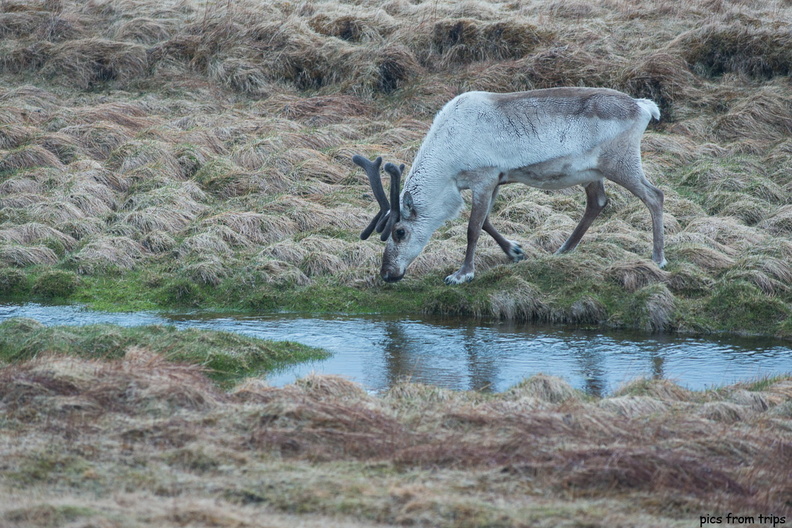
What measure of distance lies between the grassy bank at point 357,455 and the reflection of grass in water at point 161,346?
993mm

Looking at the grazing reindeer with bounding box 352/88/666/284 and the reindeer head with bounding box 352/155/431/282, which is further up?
the grazing reindeer with bounding box 352/88/666/284

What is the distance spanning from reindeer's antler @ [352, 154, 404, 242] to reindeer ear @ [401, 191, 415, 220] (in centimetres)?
12

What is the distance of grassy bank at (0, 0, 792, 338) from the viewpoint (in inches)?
424

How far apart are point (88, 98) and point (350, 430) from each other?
1572 cm

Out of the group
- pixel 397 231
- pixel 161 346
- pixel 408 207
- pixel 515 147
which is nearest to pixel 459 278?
pixel 397 231

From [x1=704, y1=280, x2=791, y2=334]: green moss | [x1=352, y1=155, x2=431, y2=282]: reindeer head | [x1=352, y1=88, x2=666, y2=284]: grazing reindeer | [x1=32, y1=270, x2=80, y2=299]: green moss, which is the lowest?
[x1=704, y1=280, x2=791, y2=334]: green moss

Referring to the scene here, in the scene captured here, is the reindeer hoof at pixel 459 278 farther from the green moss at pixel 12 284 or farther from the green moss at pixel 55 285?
the green moss at pixel 12 284

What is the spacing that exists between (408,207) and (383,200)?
320 mm

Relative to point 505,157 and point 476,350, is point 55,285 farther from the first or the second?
point 505,157

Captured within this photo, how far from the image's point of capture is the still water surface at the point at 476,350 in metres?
7.99

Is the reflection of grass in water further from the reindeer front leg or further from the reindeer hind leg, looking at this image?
the reindeer hind leg

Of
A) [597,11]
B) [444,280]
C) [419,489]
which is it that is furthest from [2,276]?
[597,11]

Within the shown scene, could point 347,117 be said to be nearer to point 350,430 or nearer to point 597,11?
point 597,11

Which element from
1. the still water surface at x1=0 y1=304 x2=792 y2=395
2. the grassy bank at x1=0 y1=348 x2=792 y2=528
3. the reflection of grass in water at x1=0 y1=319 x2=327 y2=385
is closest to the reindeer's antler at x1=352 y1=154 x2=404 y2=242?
the still water surface at x1=0 y1=304 x2=792 y2=395
